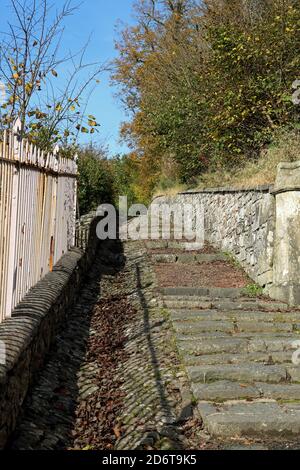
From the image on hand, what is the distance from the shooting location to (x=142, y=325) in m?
5.95

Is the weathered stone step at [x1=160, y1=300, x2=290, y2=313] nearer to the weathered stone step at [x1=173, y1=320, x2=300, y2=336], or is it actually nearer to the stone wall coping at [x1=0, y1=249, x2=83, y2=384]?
the weathered stone step at [x1=173, y1=320, x2=300, y2=336]

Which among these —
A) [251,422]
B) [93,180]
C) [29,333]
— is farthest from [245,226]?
[93,180]

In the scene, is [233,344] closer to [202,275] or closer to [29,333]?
[29,333]

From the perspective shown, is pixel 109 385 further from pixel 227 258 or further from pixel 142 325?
pixel 227 258

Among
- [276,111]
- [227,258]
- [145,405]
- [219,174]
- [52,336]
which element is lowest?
[145,405]

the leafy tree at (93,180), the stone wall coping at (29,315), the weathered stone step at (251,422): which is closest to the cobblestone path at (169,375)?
the weathered stone step at (251,422)

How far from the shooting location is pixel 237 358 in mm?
4723

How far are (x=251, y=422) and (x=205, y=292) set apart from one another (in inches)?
157

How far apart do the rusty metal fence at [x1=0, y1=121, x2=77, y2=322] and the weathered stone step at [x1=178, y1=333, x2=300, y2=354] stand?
1584 mm

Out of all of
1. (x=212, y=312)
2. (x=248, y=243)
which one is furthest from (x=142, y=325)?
(x=248, y=243)

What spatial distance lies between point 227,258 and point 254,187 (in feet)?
6.79

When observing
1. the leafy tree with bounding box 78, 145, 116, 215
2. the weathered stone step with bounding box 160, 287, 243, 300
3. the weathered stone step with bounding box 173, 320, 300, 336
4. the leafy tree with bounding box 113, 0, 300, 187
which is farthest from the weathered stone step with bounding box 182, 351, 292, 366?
the leafy tree with bounding box 78, 145, 116, 215

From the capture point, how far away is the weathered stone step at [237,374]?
4.30 m

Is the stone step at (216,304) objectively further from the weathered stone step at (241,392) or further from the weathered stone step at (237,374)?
the weathered stone step at (241,392)
